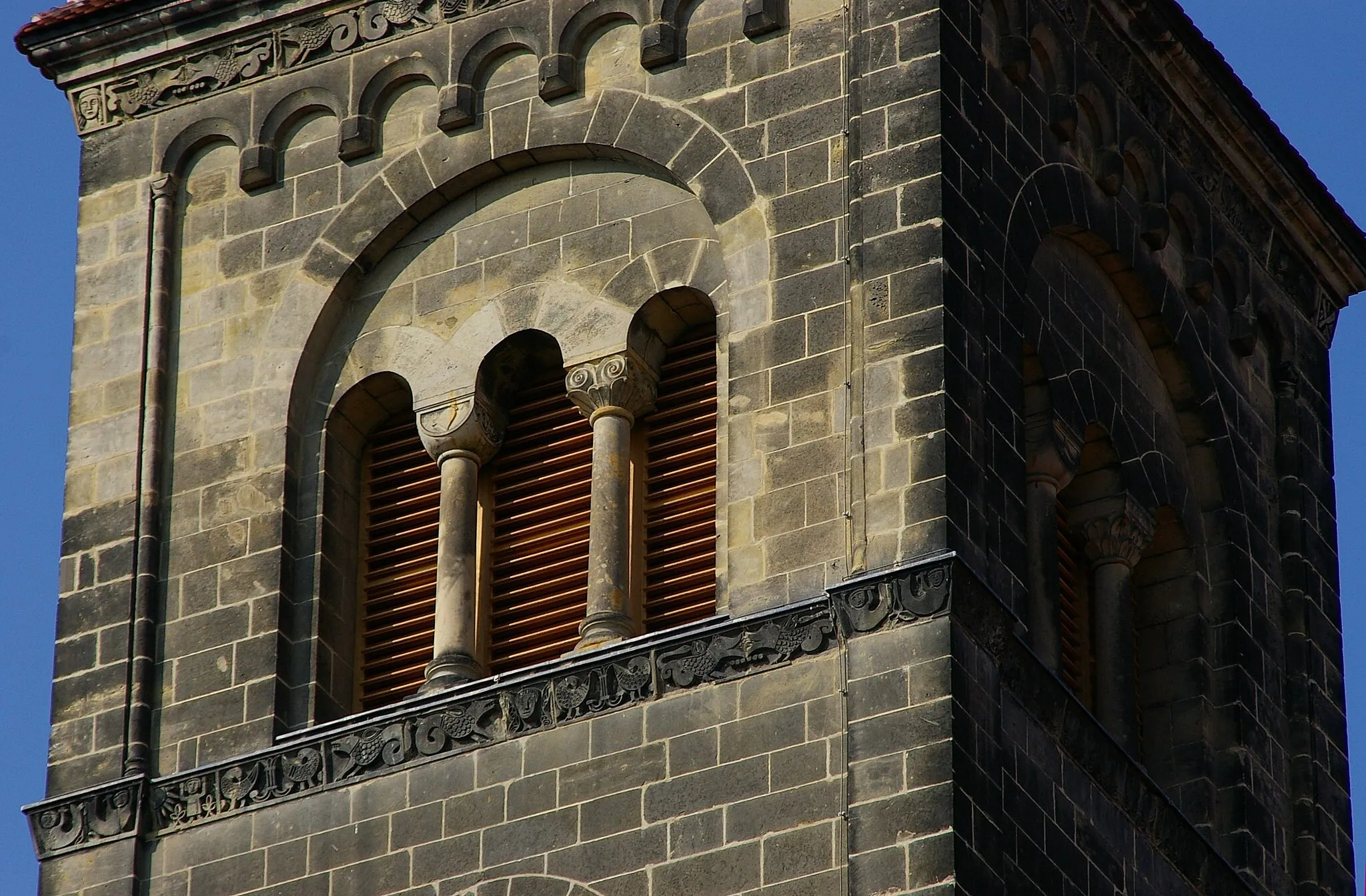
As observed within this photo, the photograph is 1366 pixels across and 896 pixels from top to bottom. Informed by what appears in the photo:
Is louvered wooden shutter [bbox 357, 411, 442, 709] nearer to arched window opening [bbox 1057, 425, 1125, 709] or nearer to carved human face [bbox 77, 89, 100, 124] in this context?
carved human face [bbox 77, 89, 100, 124]

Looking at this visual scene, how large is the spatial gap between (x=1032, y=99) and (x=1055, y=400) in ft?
7.71

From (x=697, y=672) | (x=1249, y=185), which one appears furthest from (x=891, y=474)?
(x=1249, y=185)

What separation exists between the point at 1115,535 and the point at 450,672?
532 centimetres

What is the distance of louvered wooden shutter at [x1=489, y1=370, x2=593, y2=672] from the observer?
35594 millimetres

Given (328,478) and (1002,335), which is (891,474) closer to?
(1002,335)

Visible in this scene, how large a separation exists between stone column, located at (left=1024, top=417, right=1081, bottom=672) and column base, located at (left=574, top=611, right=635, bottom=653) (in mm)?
2801

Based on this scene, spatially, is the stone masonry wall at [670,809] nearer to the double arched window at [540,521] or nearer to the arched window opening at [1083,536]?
the double arched window at [540,521]

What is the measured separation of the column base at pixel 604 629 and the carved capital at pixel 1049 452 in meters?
3.25

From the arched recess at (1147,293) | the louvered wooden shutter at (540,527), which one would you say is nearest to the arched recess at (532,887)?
the louvered wooden shutter at (540,527)

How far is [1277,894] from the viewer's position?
37.5 m

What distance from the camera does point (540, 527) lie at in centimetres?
3606

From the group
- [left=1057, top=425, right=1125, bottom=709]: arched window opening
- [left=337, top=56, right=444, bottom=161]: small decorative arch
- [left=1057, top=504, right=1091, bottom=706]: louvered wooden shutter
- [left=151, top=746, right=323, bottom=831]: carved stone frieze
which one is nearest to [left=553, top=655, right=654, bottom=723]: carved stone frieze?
[left=151, top=746, right=323, bottom=831]: carved stone frieze

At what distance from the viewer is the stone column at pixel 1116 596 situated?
36.8m

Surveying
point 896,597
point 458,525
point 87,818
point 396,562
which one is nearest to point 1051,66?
point 458,525
